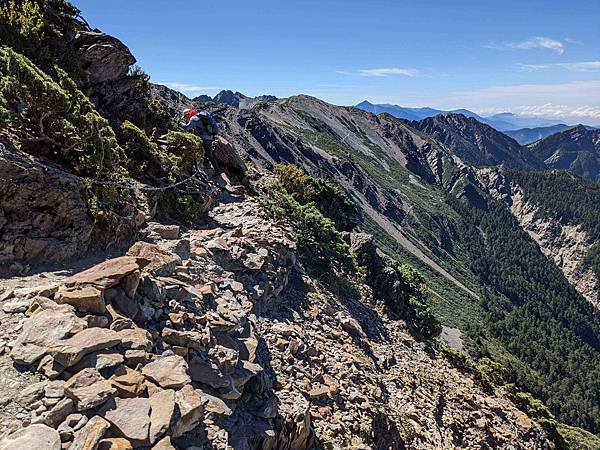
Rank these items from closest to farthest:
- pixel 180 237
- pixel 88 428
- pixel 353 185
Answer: pixel 88 428 < pixel 180 237 < pixel 353 185

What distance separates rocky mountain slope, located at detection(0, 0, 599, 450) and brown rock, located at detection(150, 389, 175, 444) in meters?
0.04

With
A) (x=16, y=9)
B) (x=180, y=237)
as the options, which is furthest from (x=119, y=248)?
(x=16, y=9)

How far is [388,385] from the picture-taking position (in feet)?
65.6

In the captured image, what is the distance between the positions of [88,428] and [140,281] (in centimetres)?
469

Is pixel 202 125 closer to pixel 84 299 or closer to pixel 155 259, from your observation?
pixel 155 259

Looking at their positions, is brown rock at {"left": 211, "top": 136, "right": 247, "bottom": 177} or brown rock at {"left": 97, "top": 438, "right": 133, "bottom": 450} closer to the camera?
brown rock at {"left": 97, "top": 438, "right": 133, "bottom": 450}

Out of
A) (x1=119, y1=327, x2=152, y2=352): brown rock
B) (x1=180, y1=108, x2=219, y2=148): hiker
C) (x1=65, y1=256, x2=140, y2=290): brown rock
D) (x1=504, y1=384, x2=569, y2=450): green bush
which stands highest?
(x1=180, y1=108, x2=219, y2=148): hiker

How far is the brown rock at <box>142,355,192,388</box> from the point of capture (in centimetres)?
907

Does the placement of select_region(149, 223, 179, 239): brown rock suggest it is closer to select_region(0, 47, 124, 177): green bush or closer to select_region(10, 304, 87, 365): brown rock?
select_region(0, 47, 124, 177): green bush

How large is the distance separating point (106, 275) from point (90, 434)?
416 cm

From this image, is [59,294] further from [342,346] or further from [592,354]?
[592,354]

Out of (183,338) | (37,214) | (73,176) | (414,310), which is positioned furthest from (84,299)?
(414,310)

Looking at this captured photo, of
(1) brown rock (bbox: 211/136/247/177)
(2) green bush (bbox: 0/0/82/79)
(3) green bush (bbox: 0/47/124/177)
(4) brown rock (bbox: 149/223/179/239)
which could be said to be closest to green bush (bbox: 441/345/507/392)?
(1) brown rock (bbox: 211/136/247/177)

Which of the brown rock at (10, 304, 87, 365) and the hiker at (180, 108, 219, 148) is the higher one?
the hiker at (180, 108, 219, 148)
